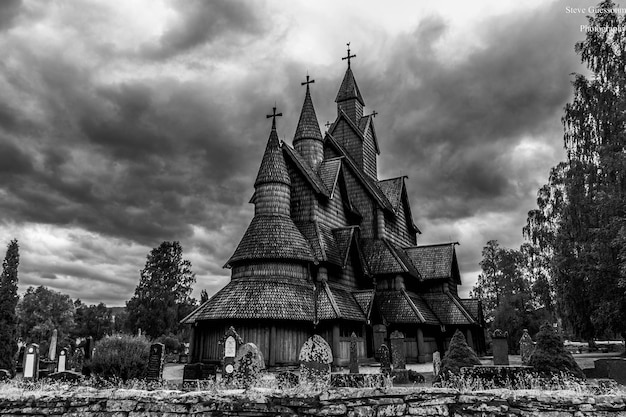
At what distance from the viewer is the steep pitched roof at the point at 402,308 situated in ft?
81.6

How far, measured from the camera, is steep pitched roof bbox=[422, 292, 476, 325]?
89.2 feet

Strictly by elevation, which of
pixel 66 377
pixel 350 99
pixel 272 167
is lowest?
pixel 66 377

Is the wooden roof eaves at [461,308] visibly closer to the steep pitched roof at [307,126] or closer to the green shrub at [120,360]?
the steep pitched roof at [307,126]

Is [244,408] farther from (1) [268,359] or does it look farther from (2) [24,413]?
(1) [268,359]

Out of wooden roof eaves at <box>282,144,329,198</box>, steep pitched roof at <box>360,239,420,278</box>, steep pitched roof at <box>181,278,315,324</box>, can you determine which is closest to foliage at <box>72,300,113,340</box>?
steep pitched roof at <box>360,239,420,278</box>

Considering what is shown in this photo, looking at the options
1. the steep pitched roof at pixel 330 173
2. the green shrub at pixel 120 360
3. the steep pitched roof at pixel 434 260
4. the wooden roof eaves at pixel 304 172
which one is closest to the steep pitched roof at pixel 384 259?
the steep pitched roof at pixel 434 260

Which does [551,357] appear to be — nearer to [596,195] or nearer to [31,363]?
[596,195]

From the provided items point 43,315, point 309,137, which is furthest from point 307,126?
point 43,315

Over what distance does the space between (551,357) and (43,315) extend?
62.0 meters

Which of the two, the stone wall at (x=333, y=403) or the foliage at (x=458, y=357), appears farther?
the foliage at (x=458, y=357)

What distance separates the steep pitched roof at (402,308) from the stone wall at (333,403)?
19.0 m

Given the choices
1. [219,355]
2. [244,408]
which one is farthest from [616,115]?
[244,408]

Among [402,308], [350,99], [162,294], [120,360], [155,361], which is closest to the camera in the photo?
[155,361]

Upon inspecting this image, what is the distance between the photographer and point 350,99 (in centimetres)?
3547
